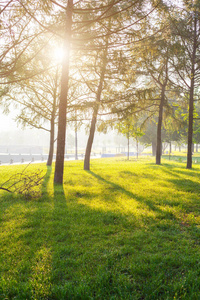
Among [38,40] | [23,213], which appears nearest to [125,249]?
[23,213]

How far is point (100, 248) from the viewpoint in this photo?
139 inches

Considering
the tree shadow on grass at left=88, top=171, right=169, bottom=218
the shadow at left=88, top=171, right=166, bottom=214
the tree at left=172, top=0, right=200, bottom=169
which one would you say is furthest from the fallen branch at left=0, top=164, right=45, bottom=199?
the tree at left=172, top=0, right=200, bottom=169

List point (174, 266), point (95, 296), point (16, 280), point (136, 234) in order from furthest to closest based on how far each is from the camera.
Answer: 1. point (136, 234)
2. point (174, 266)
3. point (16, 280)
4. point (95, 296)

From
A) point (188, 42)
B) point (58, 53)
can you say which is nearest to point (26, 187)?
point (58, 53)

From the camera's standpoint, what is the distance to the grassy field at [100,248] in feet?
8.46

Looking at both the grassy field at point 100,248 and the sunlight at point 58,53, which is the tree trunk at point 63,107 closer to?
the sunlight at point 58,53

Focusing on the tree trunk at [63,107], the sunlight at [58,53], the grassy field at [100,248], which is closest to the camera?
the grassy field at [100,248]

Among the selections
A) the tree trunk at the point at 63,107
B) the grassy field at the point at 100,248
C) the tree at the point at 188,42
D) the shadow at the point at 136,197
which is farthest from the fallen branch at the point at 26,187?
the tree at the point at 188,42

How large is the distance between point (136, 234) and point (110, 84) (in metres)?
10.3

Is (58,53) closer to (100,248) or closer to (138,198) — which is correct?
(138,198)

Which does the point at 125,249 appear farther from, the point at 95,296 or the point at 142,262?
the point at 95,296

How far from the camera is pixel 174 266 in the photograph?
3.05 metres

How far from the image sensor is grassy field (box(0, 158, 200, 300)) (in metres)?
2.58

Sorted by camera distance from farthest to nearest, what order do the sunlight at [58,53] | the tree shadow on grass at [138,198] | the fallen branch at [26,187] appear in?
the sunlight at [58,53]
the fallen branch at [26,187]
the tree shadow on grass at [138,198]
